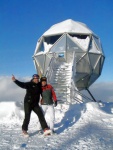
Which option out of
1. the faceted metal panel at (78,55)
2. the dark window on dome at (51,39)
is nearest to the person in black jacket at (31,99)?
the faceted metal panel at (78,55)

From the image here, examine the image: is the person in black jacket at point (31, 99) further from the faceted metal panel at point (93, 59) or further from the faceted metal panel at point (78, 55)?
the faceted metal panel at point (93, 59)

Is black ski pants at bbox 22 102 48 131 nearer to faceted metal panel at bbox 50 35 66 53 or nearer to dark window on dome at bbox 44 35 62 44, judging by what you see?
faceted metal panel at bbox 50 35 66 53

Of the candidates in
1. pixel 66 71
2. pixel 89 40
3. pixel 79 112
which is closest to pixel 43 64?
pixel 66 71

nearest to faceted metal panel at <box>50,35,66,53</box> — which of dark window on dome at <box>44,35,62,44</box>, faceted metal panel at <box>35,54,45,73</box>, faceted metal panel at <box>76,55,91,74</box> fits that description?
dark window on dome at <box>44,35,62,44</box>

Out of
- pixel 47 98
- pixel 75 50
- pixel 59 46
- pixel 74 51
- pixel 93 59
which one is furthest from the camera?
pixel 93 59

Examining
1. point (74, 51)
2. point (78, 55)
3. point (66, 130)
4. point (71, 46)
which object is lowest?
point (66, 130)

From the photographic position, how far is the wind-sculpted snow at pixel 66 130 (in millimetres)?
5113

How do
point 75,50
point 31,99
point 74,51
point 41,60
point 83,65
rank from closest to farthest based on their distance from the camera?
1. point 31,99
2. point 74,51
3. point 75,50
4. point 83,65
5. point 41,60

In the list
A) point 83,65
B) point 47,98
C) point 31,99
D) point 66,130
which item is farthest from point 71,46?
point 31,99

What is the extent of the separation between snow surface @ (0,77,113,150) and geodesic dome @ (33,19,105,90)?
8591 mm

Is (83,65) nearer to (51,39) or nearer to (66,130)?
(51,39)

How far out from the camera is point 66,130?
6.79 metres

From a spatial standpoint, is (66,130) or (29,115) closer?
(29,115)

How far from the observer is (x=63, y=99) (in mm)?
14000
